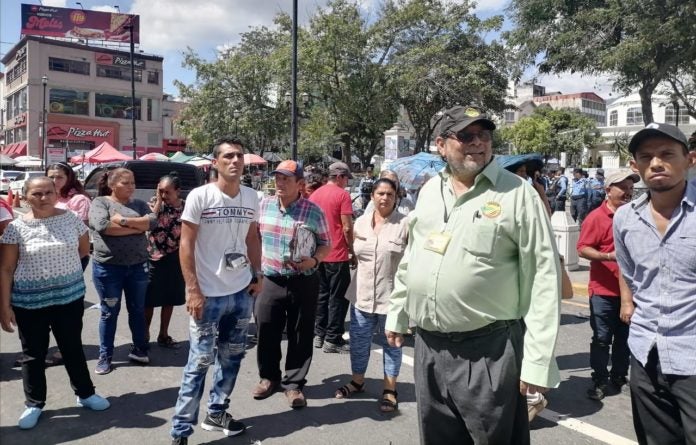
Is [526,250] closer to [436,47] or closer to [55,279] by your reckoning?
[55,279]

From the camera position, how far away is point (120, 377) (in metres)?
4.82

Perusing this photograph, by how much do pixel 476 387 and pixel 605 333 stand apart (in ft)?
8.37

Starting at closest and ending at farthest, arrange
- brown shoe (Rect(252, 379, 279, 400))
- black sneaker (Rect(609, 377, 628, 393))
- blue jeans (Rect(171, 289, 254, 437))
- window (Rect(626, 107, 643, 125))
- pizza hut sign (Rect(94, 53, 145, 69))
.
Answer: blue jeans (Rect(171, 289, 254, 437))
brown shoe (Rect(252, 379, 279, 400))
black sneaker (Rect(609, 377, 628, 393))
pizza hut sign (Rect(94, 53, 145, 69))
window (Rect(626, 107, 643, 125))

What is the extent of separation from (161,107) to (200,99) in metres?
28.4

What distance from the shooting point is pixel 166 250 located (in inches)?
217

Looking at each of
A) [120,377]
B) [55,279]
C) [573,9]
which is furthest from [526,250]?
[573,9]

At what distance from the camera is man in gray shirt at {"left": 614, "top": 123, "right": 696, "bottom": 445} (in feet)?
7.92

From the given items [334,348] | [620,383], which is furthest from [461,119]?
[334,348]

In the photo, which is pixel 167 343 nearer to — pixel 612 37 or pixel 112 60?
pixel 612 37

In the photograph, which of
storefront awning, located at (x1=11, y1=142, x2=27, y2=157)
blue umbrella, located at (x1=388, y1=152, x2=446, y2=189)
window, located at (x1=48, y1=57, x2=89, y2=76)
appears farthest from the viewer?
storefront awning, located at (x1=11, y1=142, x2=27, y2=157)

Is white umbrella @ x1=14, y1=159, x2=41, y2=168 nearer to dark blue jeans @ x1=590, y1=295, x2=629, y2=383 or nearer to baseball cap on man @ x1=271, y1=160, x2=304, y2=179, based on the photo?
baseball cap on man @ x1=271, y1=160, x2=304, y2=179

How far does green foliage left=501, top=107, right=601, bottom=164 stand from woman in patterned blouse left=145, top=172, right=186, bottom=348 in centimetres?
4617

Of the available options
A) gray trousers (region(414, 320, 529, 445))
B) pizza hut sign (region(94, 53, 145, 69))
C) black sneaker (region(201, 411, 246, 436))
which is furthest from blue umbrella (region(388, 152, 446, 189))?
pizza hut sign (region(94, 53, 145, 69))

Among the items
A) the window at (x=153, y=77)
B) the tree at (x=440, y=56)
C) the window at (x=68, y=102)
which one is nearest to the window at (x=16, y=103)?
the window at (x=68, y=102)
